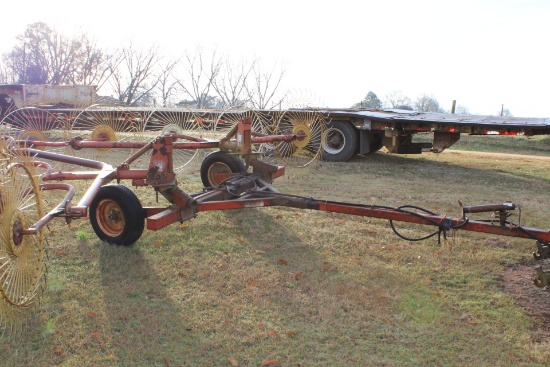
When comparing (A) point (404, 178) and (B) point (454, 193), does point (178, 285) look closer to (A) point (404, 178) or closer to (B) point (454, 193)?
(B) point (454, 193)

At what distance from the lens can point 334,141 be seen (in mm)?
11312

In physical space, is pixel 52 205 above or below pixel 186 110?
below

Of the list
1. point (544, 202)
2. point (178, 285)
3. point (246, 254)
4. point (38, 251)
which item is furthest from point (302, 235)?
point (544, 202)

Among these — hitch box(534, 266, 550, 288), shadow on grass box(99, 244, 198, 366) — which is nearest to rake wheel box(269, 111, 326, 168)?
shadow on grass box(99, 244, 198, 366)

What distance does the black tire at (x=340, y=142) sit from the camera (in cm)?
1102

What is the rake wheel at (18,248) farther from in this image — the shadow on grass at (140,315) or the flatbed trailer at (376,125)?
the flatbed trailer at (376,125)

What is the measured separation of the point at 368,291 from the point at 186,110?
5.47m

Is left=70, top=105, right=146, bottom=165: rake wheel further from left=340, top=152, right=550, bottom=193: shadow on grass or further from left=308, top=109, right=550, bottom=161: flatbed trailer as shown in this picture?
left=340, top=152, right=550, bottom=193: shadow on grass

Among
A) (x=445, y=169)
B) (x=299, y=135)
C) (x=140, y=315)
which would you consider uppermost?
(x=299, y=135)

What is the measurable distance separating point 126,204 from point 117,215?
0.29 metres

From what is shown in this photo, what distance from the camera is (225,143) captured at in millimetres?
5707

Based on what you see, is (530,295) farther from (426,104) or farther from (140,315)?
(426,104)

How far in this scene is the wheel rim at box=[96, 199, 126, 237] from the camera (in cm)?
458

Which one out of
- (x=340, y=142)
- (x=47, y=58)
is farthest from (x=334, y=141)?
(x=47, y=58)
